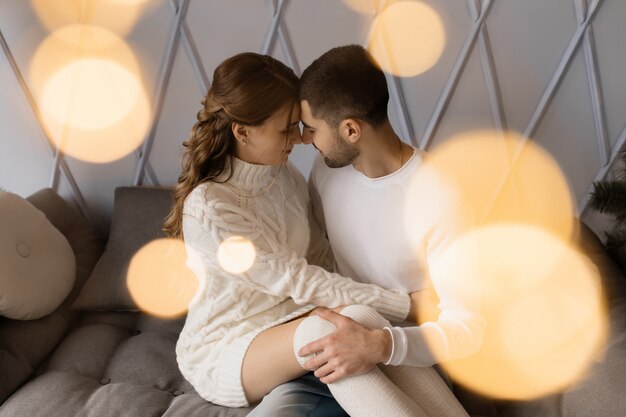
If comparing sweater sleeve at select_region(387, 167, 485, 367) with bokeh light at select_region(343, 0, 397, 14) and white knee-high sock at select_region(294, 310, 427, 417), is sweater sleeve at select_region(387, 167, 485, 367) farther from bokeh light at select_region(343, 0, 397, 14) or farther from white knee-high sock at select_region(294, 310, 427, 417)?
bokeh light at select_region(343, 0, 397, 14)

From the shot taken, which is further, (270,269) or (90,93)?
(90,93)

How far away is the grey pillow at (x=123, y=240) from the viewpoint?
169 centimetres

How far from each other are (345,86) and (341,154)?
0.51 feet

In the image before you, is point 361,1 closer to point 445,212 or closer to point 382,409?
point 445,212

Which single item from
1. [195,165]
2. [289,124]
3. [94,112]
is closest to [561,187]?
[289,124]

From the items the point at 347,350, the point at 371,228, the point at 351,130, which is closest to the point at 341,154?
the point at 351,130

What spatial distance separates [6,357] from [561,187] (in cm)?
172

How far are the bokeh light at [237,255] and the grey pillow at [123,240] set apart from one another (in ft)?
1.86

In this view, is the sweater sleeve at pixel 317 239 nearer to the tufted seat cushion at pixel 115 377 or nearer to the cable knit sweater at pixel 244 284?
the cable knit sweater at pixel 244 284

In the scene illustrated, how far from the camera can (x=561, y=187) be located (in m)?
1.92

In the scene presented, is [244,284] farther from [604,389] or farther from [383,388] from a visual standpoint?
[604,389]

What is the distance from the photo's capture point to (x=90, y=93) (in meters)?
1.82

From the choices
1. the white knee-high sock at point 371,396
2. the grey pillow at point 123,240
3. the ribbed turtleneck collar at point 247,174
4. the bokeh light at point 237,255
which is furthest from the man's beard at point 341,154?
the grey pillow at point 123,240

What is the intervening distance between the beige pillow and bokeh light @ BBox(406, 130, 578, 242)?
46.7 inches
